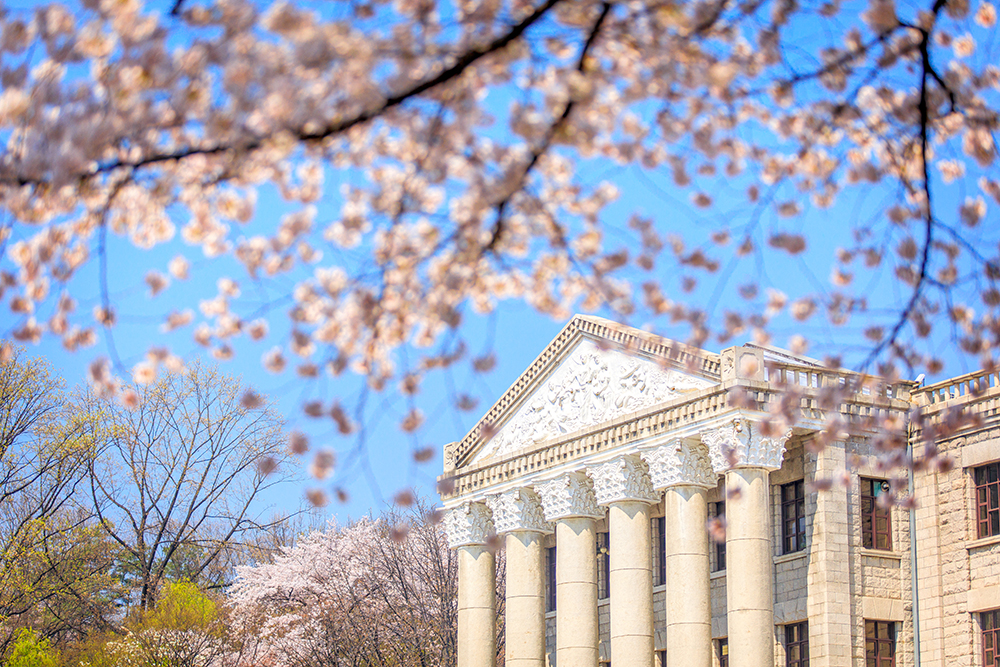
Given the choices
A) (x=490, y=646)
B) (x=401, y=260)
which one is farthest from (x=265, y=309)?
(x=490, y=646)

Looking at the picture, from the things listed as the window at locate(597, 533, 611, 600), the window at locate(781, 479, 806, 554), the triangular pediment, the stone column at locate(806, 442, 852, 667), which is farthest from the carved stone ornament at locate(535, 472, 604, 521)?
the stone column at locate(806, 442, 852, 667)

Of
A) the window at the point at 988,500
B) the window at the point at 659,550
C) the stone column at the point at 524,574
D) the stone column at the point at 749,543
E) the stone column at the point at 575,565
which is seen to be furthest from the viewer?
the stone column at the point at 524,574

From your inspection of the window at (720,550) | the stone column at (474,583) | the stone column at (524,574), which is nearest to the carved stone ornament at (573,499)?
the stone column at (524,574)

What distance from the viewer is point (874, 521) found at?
26.5 m

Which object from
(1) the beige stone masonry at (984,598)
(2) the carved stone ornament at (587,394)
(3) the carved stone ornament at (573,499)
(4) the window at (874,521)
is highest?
(2) the carved stone ornament at (587,394)

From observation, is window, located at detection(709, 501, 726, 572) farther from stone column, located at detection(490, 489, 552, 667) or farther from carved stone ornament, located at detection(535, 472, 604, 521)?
stone column, located at detection(490, 489, 552, 667)

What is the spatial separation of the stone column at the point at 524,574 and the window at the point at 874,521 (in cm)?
920

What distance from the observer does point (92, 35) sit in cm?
805

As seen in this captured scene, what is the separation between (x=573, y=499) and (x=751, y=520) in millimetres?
6337

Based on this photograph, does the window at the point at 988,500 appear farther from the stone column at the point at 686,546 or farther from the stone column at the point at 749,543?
the stone column at the point at 686,546

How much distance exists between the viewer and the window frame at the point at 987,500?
24516mm

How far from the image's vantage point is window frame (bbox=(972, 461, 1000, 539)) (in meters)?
24.5

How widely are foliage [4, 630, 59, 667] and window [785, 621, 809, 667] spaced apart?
2420cm

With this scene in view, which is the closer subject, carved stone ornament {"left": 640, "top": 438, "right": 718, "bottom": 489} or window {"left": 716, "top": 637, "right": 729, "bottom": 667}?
carved stone ornament {"left": 640, "top": 438, "right": 718, "bottom": 489}
